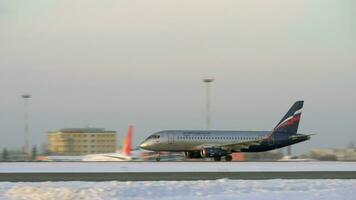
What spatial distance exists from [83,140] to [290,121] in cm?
8249

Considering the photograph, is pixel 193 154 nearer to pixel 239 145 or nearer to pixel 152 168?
pixel 239 145

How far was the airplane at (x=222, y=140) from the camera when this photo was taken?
2063 inches

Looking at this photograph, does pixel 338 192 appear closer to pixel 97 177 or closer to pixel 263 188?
pixel 263 188

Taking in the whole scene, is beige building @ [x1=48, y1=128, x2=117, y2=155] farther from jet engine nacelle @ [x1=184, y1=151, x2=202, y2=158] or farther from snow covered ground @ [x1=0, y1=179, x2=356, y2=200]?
snow covered ground @ [x1=0, y1=179, x2=356, y2=200]

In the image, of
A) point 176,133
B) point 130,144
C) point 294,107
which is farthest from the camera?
point 130,144

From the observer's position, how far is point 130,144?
65.2 metres

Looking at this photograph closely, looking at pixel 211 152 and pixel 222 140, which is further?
pixel 222 140

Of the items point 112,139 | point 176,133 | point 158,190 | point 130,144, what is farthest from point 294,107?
point 112,139

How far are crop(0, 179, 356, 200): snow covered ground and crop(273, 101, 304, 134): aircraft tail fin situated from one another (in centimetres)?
3251

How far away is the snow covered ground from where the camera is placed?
63.4ft

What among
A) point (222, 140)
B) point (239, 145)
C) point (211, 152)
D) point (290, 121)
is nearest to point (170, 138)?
point (211, 152)

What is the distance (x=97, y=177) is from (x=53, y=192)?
296 inches

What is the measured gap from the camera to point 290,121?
187ft

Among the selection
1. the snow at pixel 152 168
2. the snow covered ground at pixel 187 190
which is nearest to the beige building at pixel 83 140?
the snow at pixel 152 168
